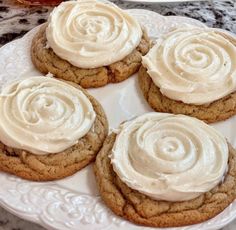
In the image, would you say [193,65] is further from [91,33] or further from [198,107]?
[91,33]

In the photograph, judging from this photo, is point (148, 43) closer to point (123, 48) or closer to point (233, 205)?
point (123, 48)

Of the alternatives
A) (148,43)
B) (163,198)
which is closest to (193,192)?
(163,198)

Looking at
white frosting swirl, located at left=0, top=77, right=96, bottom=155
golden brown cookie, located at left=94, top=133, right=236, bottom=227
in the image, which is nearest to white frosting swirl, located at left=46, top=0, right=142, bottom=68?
white frosting swirl, located at left=0, top=77, right=96, bottom=155

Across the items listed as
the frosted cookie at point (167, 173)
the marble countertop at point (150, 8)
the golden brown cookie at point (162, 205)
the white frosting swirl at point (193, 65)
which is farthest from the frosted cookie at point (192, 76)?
the marble countertop at point (150, 8)

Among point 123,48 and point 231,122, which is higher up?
point 123,48

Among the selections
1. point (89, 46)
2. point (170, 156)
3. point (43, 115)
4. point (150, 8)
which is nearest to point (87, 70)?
point (89, 46)

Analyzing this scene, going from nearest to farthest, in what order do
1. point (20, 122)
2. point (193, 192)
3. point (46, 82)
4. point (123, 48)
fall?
point (193, 192), point (20, 122), point (46, 82), point (123, 48)

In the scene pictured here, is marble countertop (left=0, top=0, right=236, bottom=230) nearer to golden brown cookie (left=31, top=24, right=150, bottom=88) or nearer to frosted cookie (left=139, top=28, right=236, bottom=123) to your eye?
golden brown cookie (left=31, top=24, right=150, bottom=88)
